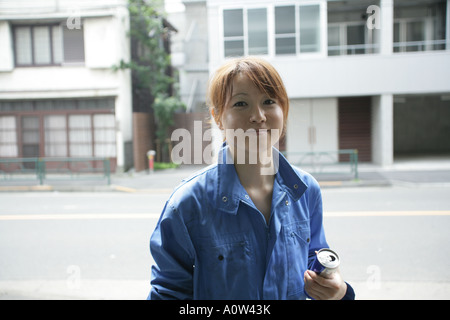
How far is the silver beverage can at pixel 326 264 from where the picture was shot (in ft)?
3.34

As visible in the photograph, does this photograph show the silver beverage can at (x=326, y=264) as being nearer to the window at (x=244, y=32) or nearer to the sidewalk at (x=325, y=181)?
the sidewalk at (x=325, y=181)

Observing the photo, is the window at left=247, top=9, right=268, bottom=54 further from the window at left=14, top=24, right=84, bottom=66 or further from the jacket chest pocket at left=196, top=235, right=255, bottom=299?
the jacket chest pocket at left=196, top=235, right=255, bottom=299

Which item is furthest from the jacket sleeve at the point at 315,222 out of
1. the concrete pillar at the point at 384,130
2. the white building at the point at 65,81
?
the concrete pillar at the point at 384,130

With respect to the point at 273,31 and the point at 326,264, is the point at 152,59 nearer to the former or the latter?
the point at 273,31

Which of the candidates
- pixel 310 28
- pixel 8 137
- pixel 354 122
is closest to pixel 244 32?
pixel 310 28

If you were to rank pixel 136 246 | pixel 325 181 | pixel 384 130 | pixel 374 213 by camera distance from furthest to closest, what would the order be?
pixel 384 130 → pixel 325 181 → pixel 374 213 → pixel 136 246

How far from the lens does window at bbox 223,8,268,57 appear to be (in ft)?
31.2

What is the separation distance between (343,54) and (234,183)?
1089cm

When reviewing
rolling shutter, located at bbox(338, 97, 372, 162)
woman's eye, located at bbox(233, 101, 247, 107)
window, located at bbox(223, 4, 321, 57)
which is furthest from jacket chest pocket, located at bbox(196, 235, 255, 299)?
rolling shutter, located at bbox(338, 97, 372, 162)

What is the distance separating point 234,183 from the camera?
106 centimetres

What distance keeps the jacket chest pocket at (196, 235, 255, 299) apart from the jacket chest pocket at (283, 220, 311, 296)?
12cm

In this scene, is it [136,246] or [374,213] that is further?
[374,213]

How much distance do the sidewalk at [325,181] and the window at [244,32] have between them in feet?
11.6

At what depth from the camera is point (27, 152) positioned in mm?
8680
